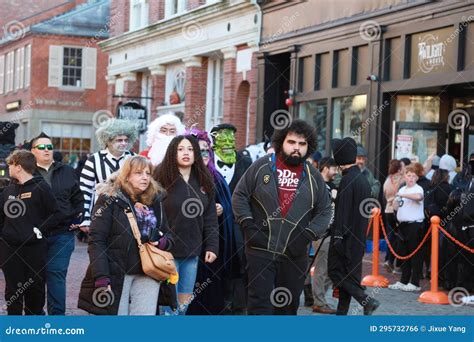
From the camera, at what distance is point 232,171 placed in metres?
11.3

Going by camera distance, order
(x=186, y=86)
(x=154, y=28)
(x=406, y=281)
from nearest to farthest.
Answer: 1. (x=406, y=281)
2. (x=186, y=86)
3. (x=154, y=28)

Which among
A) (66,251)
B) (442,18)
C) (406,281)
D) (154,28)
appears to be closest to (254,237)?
(66,251)

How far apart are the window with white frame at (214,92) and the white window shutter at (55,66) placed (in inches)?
774

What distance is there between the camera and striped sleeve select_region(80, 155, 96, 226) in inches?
418

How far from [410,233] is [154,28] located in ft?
68.3

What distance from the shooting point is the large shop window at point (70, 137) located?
168ft

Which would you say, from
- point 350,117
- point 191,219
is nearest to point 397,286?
point 191,219

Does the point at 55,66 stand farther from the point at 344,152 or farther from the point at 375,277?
the point at 344,152

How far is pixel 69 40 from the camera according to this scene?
50750mm

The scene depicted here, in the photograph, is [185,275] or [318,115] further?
[318,115]

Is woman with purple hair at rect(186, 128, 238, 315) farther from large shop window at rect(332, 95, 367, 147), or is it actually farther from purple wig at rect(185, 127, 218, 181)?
large shop window at rect(332, 95, 367, 147)

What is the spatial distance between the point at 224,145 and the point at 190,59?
21.1m

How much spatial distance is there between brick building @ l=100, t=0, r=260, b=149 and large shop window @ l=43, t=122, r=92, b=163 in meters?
11.7
